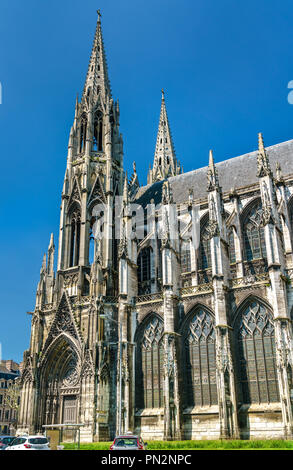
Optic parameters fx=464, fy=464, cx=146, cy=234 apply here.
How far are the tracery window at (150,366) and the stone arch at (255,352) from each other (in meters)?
5.12

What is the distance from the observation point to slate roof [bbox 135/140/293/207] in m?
34.4

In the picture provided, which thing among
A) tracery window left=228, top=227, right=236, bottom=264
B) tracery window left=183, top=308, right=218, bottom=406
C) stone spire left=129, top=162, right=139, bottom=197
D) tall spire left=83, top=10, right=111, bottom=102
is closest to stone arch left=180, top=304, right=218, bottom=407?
tracery window left=183, top=308, right=218, bottom=406

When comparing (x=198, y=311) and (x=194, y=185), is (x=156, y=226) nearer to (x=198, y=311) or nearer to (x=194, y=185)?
(x=194, y=185)

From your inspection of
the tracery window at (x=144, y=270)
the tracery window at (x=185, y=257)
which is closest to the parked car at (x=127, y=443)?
the tracery window at (x=144, y=270)

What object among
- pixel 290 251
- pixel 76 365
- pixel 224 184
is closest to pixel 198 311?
pixel 290 251

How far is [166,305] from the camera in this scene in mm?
28172

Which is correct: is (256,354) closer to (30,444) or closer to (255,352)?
(255,352)

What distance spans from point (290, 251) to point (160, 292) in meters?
8.63

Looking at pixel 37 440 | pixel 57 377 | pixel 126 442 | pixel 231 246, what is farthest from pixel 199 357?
pixel 37 440

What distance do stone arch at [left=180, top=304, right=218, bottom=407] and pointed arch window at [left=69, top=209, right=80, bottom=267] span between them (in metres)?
10.8

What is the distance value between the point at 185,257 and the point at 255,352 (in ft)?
32.6

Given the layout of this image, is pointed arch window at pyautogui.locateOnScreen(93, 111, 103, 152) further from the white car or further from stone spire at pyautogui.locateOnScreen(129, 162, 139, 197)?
the white car

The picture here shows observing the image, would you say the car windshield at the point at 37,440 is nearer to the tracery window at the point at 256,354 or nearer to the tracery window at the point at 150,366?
the tracery window at the point at 150,366

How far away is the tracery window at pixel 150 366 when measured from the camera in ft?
92.1
